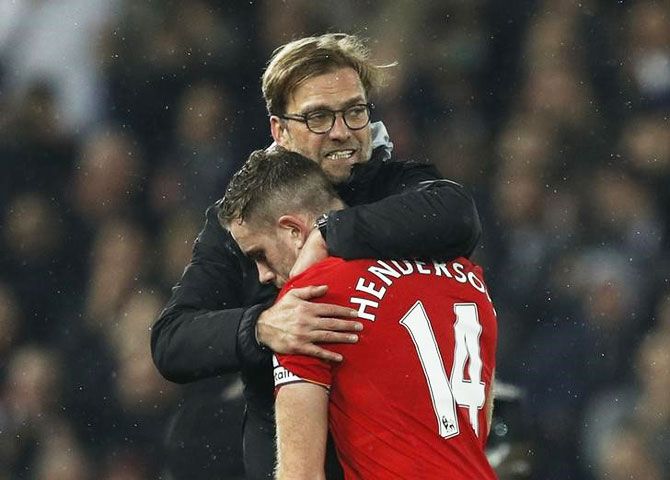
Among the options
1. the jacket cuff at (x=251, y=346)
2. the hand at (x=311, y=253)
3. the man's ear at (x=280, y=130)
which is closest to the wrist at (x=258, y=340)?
the jacket cuff at (x=251, y=346)

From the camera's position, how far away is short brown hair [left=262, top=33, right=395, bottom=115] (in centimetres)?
283

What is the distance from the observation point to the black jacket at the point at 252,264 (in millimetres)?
2180

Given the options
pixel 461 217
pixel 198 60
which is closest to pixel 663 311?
pixel 198 60

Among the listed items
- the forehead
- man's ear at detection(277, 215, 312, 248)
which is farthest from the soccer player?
the forehead

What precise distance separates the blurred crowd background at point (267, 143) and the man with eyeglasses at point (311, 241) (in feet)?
6.24

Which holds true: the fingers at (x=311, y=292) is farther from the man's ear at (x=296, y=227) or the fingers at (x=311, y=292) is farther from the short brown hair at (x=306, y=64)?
the short brown hair at (x=306, y=64)

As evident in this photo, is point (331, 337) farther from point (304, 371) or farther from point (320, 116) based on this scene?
point (320, 116)

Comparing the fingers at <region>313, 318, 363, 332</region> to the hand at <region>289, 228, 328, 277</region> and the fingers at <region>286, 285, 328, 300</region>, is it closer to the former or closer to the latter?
the fingers at <region>286, 285, 328, 300</region>

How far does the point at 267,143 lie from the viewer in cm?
521

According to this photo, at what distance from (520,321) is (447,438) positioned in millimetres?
2886

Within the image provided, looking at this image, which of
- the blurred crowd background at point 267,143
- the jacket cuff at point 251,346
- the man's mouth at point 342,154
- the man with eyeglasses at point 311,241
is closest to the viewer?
the man with eyeglasses at point 311,241

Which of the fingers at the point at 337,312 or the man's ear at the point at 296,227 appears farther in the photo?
the man's ear at the point at 296,227

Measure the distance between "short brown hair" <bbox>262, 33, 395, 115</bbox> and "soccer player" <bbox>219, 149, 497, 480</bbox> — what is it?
0.79m

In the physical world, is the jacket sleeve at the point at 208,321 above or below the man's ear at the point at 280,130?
below
